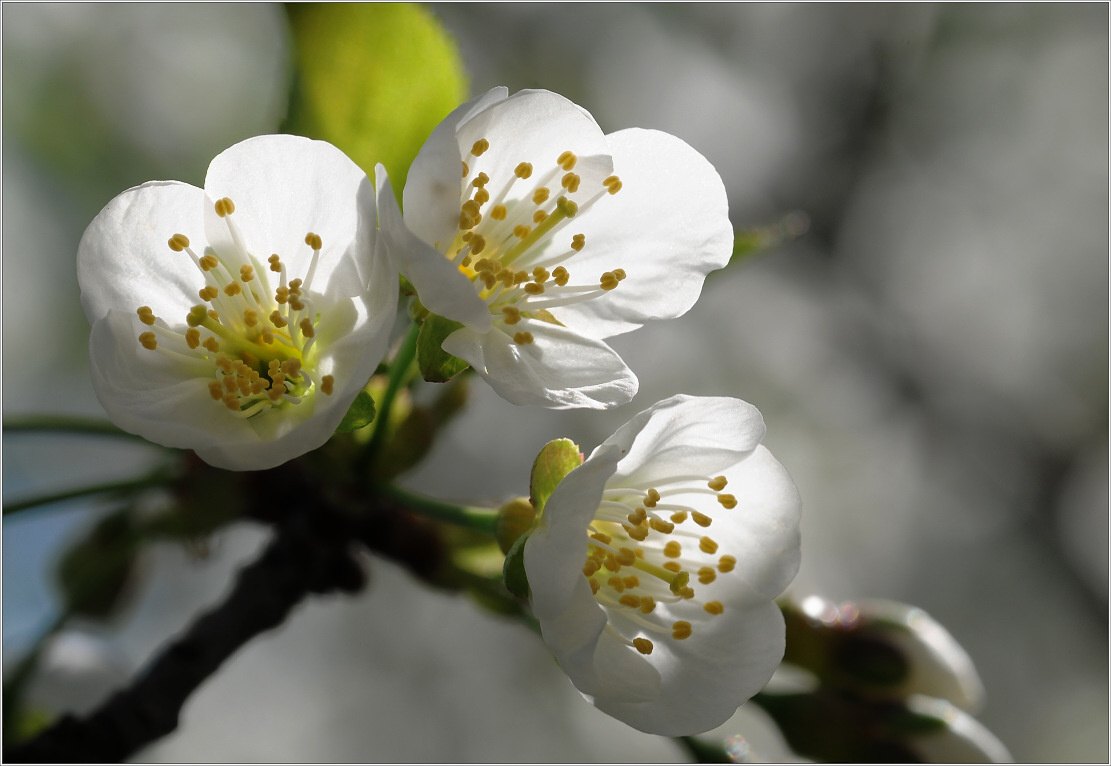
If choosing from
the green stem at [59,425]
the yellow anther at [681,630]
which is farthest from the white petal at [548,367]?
the green stem at [59,425]

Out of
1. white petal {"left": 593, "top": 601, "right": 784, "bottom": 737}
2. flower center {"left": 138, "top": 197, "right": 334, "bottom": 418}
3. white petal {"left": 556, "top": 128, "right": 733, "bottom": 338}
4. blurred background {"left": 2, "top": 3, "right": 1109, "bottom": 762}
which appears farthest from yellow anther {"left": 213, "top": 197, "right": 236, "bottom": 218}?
blurred background {"left": 2, "top": 3, "right": 1109, "bottom": 762}

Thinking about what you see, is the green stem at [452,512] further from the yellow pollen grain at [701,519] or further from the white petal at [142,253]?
the white petal at [142,253]

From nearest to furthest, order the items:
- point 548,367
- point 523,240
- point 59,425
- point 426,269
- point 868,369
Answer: point 426,269, point 548,367, point 523,240, point 59,425, point 868,369

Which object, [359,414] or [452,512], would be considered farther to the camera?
[452,512]

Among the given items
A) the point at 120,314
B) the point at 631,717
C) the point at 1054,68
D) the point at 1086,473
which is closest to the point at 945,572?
the point at 1086,473

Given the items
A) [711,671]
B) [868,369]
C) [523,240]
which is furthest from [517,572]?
[868,369]

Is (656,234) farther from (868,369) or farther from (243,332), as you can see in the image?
(868,369)

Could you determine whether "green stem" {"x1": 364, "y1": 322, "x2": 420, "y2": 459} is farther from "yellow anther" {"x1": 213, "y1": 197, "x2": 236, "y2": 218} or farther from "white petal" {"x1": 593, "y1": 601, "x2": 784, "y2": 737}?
"white petal" {"x1": 593, "y1": 601, "x2": 784, "y2": 737}
